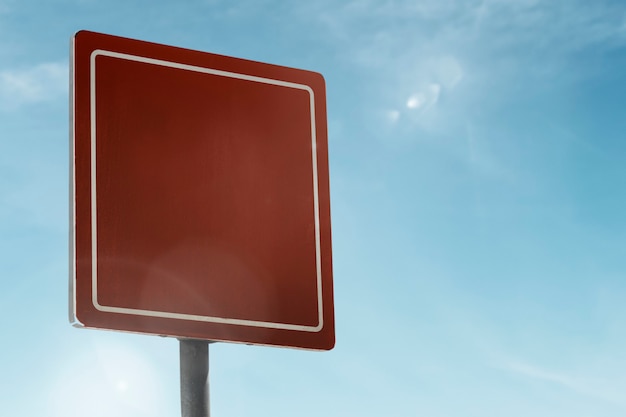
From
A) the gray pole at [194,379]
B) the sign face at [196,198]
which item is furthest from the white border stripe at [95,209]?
the gray pole at [194,379]

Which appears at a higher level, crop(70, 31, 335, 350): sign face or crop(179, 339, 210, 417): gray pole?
crop(70, 31, 335, 350): sign face

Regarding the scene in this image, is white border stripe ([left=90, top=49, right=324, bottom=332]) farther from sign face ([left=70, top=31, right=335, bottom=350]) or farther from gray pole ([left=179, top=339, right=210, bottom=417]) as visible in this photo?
gray pole ([left=179, top=339, right=210, bottom=417])

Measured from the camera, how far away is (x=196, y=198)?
13.2 ft

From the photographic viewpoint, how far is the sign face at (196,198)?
3766 millimetres

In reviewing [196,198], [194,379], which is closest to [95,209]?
[196,198]

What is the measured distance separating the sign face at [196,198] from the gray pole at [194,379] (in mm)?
66

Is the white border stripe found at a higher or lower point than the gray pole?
higher

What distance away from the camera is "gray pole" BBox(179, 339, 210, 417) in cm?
374

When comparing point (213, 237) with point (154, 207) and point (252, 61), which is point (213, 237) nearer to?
point (154, 207)

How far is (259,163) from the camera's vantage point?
4.28 metres

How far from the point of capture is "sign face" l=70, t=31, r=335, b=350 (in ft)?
12.4

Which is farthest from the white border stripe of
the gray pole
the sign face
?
the gray pole

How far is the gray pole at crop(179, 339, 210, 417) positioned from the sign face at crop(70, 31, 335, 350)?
7 cm

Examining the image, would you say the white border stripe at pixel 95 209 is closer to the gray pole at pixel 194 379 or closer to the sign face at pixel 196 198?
the sign face at pixel 196 198
